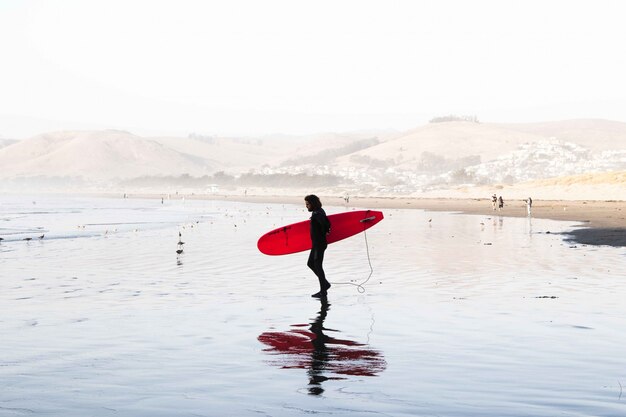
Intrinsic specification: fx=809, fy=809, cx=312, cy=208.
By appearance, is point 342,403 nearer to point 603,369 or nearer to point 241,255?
point 603,369

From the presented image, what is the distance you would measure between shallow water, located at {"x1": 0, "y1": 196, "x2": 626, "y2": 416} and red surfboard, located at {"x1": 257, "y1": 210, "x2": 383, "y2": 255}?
83cm

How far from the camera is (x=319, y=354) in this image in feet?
39.4

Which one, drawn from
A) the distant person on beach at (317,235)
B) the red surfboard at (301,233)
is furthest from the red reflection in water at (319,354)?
the red surfboard at (301,233)

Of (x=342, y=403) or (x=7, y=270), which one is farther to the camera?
(x=7, y=270)

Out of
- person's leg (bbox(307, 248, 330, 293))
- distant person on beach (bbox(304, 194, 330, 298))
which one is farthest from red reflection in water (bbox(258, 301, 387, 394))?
distant person on beach (bbox(304, 194, 330, 298))

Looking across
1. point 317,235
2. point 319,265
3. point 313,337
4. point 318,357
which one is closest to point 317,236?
point 317,235

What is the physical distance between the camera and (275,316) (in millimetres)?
15859

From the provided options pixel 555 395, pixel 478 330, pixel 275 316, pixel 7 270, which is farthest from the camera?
pixel 7 270

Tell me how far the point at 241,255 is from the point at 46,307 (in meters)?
13.0

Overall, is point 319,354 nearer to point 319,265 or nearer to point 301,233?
point 319,265

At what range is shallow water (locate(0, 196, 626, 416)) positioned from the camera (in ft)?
30.3

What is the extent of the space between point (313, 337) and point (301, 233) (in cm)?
960

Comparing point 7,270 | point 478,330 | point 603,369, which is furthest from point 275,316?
point 7,270

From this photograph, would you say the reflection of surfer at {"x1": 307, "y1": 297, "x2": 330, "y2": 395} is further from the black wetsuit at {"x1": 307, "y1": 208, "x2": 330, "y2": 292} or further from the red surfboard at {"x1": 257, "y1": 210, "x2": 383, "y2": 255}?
the red surfboard at {"x1": 257, "y1": 210, "x2": 383, "y2": 255}
